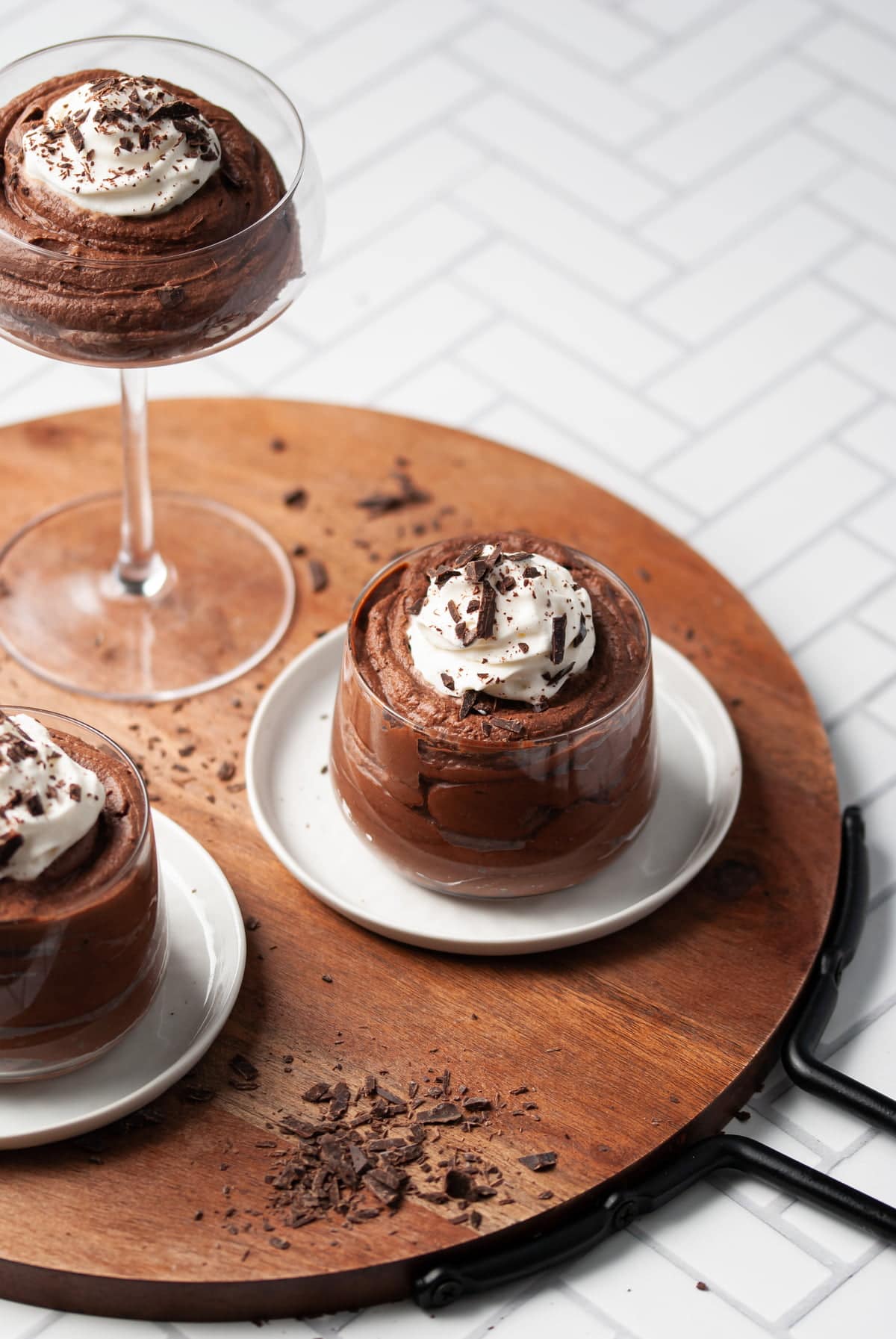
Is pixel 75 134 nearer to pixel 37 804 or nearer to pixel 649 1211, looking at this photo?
pixel 37 804

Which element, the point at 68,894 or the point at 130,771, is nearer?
the point at 68,894

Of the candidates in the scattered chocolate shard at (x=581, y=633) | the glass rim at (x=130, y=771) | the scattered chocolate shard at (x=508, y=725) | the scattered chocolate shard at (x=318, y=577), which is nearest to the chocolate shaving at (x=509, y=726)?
the scattered chocolate shard at (x=508, y=725)

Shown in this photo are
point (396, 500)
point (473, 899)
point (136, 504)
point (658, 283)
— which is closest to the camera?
point (473, 899)

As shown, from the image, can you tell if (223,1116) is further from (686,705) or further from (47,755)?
(686,705)

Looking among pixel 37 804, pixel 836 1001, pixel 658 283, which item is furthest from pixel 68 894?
pixel 658 283

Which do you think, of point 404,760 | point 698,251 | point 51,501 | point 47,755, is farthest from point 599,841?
point 698,251

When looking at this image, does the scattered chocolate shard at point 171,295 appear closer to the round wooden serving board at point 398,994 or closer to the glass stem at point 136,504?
the glass stem at point 136,504

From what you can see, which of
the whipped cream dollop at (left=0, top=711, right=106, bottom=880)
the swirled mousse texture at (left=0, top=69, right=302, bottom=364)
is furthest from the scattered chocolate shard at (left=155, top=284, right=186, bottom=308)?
the whipped cream dollop at (left=0, top=711, right=106, bottom=880)
